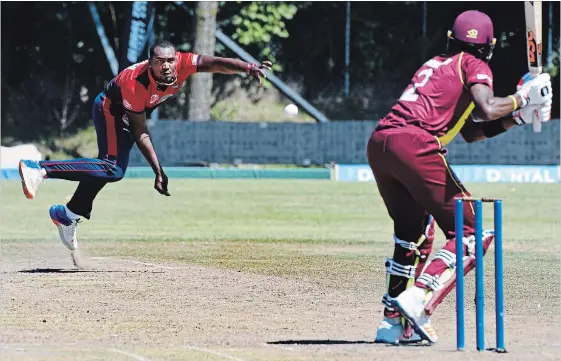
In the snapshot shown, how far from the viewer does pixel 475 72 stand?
22.0 feet

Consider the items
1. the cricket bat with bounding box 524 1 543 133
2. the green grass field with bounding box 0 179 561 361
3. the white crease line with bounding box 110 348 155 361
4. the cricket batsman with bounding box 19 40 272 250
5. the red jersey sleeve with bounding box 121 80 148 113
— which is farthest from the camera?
the red jersey sleeve with bounding box 121 80 148 113

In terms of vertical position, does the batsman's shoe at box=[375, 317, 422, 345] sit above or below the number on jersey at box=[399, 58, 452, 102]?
below

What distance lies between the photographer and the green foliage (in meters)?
32.3

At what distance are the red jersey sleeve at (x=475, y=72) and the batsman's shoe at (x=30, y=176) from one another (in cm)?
453

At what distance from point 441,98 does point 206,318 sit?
2186 mm

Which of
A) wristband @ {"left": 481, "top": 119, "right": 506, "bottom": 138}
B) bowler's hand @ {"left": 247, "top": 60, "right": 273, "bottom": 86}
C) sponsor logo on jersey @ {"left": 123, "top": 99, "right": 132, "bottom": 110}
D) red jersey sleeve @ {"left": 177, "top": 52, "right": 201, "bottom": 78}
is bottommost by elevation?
wristband @ {"left": 481, "top": 119, "right": 506, "bottom": 138}

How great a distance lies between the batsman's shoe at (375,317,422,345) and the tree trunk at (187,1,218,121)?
889 inches

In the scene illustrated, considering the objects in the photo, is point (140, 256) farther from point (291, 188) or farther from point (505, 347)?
point (291, 188)

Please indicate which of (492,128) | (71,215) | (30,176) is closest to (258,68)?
(30,176)

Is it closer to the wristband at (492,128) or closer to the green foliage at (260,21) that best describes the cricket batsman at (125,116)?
the wristband at (492,128)

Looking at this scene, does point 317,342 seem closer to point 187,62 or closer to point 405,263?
point 405,263

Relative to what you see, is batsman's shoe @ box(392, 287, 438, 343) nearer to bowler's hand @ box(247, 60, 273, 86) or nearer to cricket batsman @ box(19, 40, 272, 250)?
bowler's hand @ box(247, 60, 273, 86)

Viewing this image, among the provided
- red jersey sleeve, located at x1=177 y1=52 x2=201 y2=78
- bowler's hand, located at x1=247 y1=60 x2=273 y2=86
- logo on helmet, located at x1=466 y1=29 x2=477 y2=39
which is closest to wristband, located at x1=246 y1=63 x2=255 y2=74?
bowler's hand, located at x1=247 y1=60 x2=273 y2=86

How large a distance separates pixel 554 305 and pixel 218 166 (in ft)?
66.4
